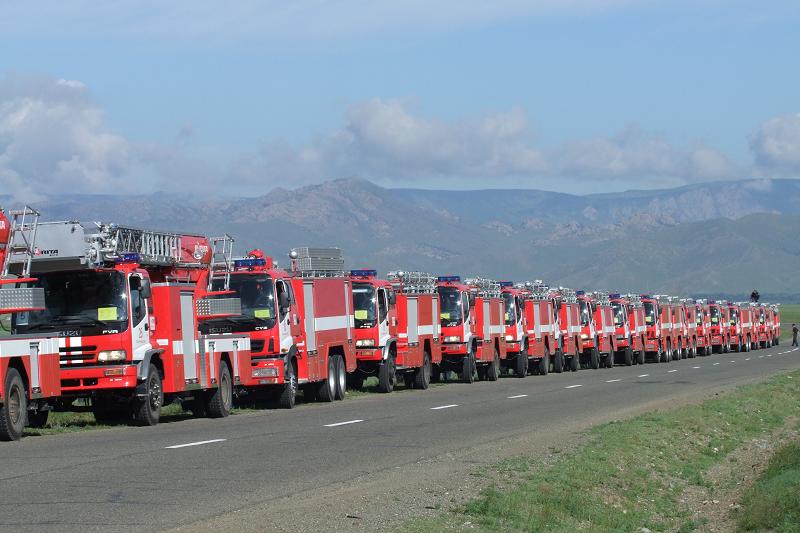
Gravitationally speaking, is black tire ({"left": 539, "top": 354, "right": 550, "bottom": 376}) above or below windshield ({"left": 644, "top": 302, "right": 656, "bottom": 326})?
below

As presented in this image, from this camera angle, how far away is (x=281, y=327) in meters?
27.4

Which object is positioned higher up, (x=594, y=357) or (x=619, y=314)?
(x=619, y=314)

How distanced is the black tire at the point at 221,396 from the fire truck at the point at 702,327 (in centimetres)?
5581

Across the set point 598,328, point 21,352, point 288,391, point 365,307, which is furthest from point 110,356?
point 598,328

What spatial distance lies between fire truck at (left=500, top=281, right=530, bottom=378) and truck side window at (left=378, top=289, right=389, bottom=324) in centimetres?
1170

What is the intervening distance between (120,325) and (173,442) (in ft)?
11.2

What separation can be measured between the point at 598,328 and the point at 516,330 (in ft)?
41.0

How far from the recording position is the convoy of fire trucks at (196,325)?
68.7 feet

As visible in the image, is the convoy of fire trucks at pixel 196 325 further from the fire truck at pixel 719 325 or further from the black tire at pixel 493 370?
the fire truck at pixel 719 325

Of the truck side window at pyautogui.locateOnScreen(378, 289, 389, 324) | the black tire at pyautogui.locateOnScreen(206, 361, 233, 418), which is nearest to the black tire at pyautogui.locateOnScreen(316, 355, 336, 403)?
the truck side window at pyautogui.locateOnScreen(378, 289, 389, 324)

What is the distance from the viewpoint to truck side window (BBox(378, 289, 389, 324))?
34.0 m

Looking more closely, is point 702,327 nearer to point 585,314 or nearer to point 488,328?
point 585,314

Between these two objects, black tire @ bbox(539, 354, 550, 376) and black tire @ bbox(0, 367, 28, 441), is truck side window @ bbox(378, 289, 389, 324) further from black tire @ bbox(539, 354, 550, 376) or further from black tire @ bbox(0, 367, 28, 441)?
black tire @ bbox(539, 354, 550, 376)

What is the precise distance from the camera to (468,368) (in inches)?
1623
